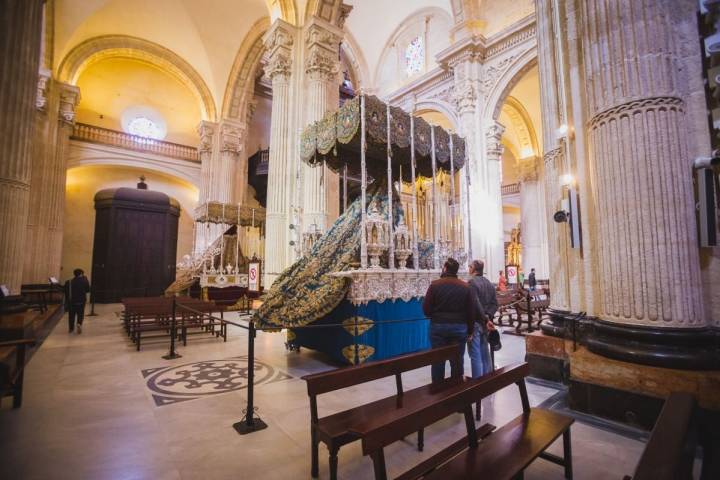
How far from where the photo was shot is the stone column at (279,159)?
9117 millimetres

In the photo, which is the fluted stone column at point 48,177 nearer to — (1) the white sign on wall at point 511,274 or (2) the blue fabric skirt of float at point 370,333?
(2) the blue fabric skirt of float at point 370,333

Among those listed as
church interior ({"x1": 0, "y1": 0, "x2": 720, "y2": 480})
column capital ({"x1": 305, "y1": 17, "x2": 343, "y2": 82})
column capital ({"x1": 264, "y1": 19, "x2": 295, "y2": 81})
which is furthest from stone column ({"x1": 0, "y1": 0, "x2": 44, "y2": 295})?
column capital ({"x1": 305, "y1": 17, "x2": 343, "y2": 82})

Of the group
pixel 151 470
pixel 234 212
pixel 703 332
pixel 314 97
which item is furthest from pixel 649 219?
pixel 234 212

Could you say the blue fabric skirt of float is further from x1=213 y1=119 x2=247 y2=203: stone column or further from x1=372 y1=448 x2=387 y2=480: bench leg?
x1=213 y1=119 x2=247 y2=203: stone column

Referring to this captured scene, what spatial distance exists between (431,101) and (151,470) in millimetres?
15162

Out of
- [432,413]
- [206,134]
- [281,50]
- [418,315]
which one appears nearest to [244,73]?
[206,134]

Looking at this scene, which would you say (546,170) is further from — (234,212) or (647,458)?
(234,212)

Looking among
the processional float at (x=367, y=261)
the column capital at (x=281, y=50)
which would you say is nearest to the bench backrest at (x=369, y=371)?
the processional float at (x=367, y=261)

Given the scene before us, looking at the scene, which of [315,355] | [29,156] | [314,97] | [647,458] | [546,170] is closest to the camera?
[647,458]

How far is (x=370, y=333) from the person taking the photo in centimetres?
464

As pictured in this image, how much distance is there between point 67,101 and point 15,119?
32.7 ft

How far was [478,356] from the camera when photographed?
353 cm

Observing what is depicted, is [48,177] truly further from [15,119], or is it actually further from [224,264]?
[15,119]

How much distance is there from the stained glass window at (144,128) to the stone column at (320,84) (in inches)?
468
